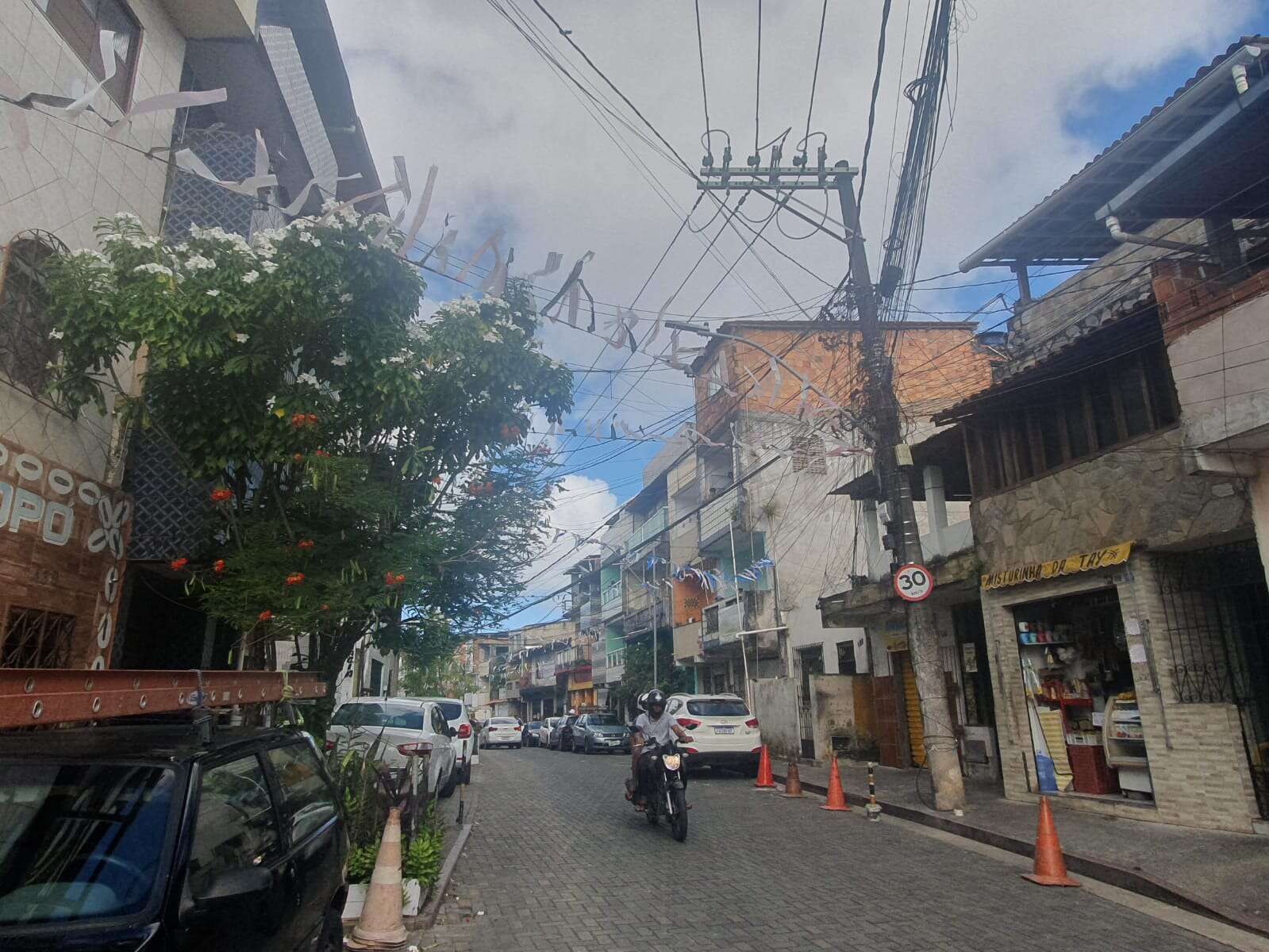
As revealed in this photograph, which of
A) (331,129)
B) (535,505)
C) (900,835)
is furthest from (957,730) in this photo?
(331,129)

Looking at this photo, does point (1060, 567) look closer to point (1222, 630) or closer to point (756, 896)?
point (1222, 630)

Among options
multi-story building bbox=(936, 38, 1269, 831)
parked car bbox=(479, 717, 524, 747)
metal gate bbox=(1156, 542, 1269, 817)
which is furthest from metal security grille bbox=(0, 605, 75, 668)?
parked car bbox=(479, 717, 524, 747)

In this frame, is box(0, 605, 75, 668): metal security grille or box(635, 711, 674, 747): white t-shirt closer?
box(0, 605, 75, 668): metal security grille

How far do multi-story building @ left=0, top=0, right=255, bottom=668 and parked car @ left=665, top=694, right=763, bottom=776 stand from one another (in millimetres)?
10430

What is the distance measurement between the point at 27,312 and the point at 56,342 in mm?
374

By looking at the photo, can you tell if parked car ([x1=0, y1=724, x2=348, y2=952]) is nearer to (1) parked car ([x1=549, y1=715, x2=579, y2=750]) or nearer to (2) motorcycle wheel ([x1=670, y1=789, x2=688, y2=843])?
(2) motorcycle wheel ([x1=670, y1=789, x2=688, y2=843])

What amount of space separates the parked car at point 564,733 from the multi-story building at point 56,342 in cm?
2500

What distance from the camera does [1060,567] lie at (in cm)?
1145

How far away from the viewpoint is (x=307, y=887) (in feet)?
13.8

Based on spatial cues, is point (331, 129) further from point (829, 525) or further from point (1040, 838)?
point (829, 525)

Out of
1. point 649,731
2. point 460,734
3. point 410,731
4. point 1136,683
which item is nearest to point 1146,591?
point 1136,683

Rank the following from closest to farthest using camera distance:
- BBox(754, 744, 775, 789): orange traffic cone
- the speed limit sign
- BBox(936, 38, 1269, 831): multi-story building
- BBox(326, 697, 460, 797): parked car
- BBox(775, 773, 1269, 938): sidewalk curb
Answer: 1. BBox(775, 773, 1269, 938): sidewalk curb
2. BBox(936, 38, 1269, 831): multi-story building
3. the speed limit sign
4. BBox(326, 697, 460, 797): parked car
5. BBox(754, 744, 775, 789): orange traffic cone

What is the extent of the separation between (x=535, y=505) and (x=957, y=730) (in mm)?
10238

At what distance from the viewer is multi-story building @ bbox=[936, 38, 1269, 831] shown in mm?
8844
